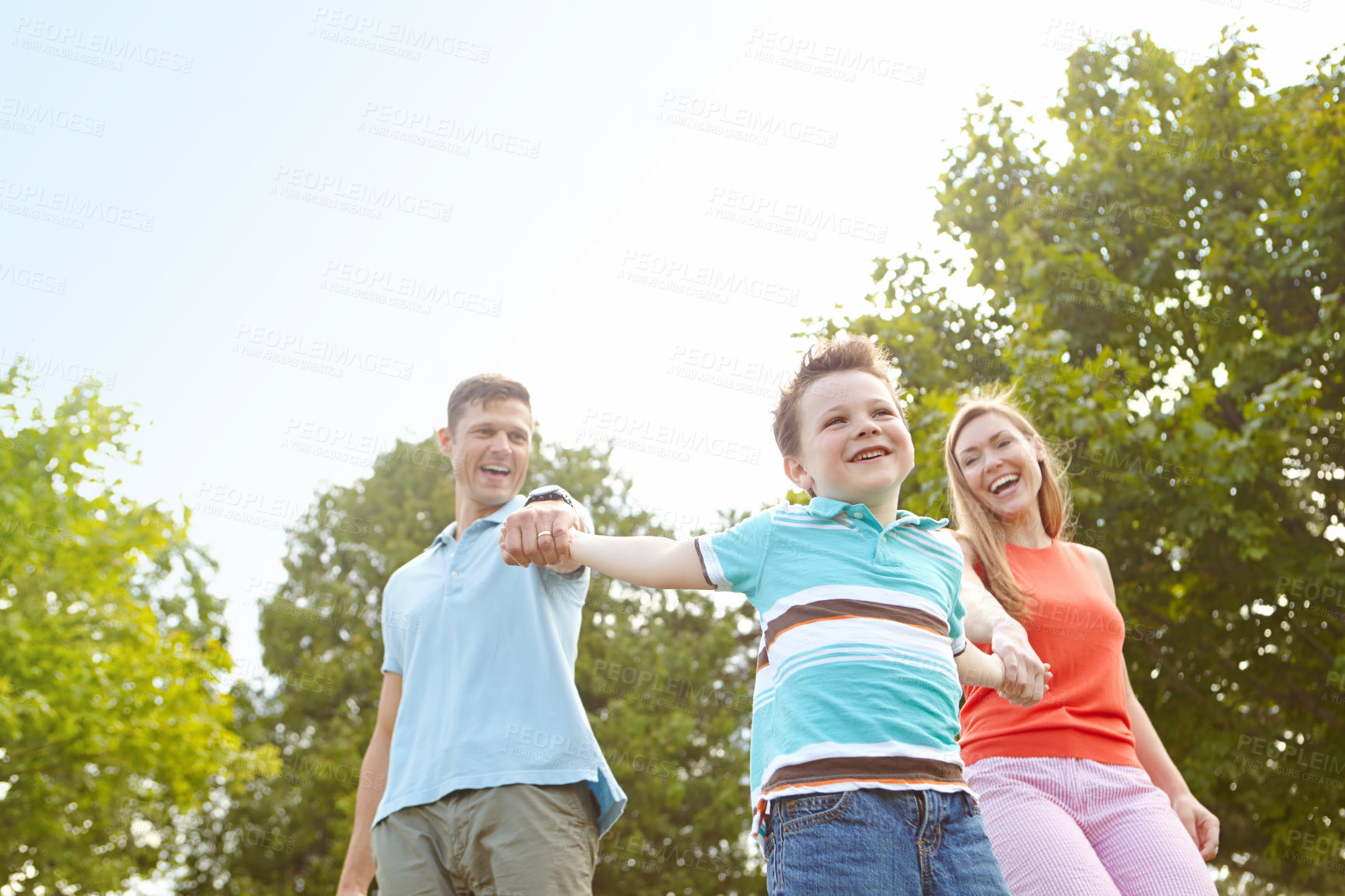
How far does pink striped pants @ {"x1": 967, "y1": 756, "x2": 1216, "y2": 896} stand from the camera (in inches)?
99.0

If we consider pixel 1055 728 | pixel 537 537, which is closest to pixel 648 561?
pixel 537 537

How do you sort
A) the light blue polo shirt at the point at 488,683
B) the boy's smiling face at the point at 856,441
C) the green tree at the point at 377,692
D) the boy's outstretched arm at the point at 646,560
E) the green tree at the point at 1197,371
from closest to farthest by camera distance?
the boy's outstretched arm at the point at 646,560 → the boy's smiling face at the point at 856,441 → the light blue polo shirt at the point at 488,683 → the green tree at the point at 1197,371 → the green tree at the point at 377,692

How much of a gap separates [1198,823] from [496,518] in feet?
8.11

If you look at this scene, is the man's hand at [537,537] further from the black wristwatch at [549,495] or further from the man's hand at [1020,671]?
the man's hand at [1020,671]

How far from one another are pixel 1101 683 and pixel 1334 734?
7.59m

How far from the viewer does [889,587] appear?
7.01 ft

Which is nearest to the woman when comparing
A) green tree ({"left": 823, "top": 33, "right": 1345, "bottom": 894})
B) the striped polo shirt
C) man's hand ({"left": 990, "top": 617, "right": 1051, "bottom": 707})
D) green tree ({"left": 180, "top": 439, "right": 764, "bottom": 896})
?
man's hand ({"left": 990, "top": 617, "right": 1051, "bottom": 707})

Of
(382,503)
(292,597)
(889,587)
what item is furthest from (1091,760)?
(292,597)

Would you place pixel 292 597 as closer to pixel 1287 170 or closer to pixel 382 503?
pixel 382 503

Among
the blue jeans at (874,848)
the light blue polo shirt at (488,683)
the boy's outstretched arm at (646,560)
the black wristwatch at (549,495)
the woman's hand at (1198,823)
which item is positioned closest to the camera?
the blue jeans at (874,848)

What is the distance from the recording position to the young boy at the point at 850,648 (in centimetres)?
186

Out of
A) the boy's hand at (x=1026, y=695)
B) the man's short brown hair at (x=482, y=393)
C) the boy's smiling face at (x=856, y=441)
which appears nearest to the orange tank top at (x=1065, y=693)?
the boy's hand at (x=1026, y=695)

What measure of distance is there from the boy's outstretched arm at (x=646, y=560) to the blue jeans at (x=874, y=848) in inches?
18.7

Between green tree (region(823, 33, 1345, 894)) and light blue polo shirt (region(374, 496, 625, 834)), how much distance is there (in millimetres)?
5327
